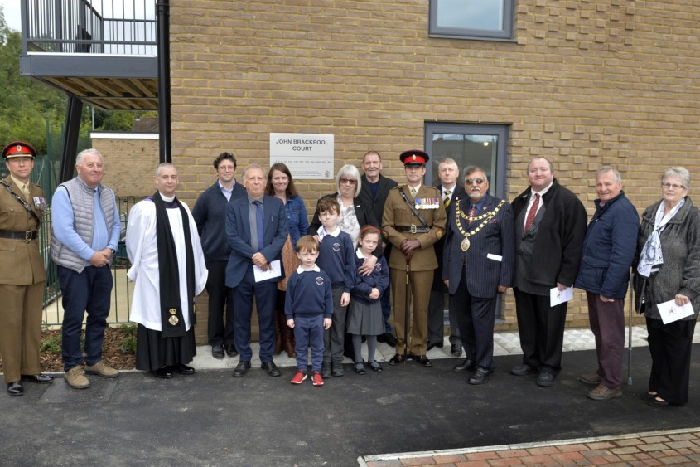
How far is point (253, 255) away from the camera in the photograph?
210 inches

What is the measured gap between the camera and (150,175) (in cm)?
2866

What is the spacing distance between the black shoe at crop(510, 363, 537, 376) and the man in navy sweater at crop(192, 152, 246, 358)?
2660 millimetres

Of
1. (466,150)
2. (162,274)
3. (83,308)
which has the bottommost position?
(83,308)

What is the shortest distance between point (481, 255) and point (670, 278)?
1.47 metres

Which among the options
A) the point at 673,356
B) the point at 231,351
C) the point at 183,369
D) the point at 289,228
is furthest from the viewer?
the point at 231,351

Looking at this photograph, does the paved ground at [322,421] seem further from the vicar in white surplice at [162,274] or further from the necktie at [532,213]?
the necktie at [532,213]

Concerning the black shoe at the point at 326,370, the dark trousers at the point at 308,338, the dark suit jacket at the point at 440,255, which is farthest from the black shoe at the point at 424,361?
the dark trousers at the point at 308,338

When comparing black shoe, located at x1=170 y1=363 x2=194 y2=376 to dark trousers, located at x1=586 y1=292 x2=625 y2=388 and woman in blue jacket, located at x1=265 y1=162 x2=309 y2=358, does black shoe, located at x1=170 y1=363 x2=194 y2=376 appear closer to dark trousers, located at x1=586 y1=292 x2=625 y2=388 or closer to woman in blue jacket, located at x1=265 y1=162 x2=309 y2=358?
woman in blue jacket, located at x1=265 y1=162 x2=309 y2=358

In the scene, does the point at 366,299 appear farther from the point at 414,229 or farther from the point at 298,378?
the point at 298,378

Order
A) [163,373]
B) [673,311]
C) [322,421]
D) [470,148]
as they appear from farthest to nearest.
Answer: [470,148]
[163,373]
[673,311]
[322,421]

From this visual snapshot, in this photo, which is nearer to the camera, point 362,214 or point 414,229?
point 414,229

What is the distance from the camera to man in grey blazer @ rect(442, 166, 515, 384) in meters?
5.35

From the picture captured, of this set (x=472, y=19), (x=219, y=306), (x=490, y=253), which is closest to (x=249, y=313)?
(x=219, y=306)

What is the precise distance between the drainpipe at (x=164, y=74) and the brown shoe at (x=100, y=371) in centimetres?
213
